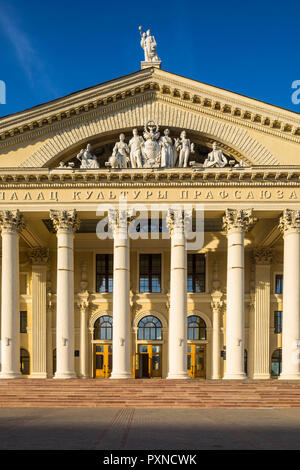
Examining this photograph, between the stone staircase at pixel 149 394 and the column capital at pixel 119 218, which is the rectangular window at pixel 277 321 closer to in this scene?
the stone staircase at pixel 149 394

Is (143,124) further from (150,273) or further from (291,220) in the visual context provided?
(150,273)

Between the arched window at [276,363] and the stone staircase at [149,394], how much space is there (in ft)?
37.6

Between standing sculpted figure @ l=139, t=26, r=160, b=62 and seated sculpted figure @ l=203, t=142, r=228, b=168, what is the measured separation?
27.2 ft

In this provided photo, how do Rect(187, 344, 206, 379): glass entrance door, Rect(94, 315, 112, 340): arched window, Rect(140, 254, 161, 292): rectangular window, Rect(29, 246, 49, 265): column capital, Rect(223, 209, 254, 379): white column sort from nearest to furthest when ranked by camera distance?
Rect(223, 209, 254, 379): white column, Rect(187, 344, 206, 379): glass entrance door, Rect(29, 246, 49, 265): column capital, Rect(94, 315, 112, 340): arched window, Rect(140, 254, 161, 292): rectangular window

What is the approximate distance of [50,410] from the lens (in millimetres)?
27203

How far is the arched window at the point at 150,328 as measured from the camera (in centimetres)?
4622

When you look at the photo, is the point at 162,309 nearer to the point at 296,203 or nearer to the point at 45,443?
the point at 296,203

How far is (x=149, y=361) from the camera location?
4566cm

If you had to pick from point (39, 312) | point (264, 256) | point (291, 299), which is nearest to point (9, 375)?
point (39, 312)

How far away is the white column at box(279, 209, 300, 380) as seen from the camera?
36.0 meters

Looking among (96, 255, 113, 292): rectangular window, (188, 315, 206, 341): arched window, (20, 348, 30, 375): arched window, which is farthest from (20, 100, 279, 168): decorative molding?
(20, 348, 30, 375): arched window

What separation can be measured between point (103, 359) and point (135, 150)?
17.3 m

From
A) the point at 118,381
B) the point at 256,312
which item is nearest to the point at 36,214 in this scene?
the point at 118,381

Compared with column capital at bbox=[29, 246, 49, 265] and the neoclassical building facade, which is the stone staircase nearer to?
the neoclassical building facade
